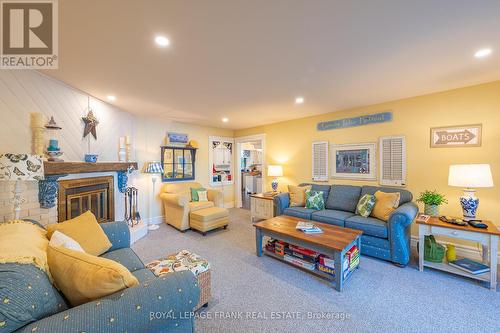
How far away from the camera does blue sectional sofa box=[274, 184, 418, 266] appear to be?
2447 millimetres

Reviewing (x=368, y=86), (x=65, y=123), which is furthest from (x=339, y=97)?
(x=65, y=123)

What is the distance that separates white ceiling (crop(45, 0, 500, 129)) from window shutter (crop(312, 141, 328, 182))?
123 centimetres

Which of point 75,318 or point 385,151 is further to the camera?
point 385,151

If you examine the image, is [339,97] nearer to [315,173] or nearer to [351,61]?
[351,61]

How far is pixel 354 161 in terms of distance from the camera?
3717 mm

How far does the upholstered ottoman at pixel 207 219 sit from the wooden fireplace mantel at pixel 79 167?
4.82 feet

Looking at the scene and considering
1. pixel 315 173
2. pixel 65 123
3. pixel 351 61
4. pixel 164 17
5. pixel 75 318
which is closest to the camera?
pixel 75 318

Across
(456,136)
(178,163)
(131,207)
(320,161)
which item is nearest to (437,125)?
(456,136)

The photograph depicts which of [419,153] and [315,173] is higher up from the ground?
[419,153]

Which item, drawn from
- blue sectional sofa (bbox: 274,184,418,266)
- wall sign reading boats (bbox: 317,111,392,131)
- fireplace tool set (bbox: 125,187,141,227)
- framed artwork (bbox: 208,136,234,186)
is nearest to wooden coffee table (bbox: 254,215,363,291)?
blue sectional sofa (bbox: 274,184,418,266)

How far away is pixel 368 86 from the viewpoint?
270cm

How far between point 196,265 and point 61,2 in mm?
2136

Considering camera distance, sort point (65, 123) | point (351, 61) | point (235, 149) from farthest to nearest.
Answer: point (235, 149)
point (65, 123)
point (351, 61)

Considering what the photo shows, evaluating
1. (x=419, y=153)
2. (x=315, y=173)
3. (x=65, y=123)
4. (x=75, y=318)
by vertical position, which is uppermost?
(x=65, y=123)
